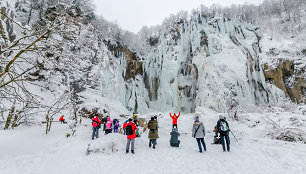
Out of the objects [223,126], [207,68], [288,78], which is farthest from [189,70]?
[223,126]

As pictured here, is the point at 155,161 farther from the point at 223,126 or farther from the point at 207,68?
the point at 207,68

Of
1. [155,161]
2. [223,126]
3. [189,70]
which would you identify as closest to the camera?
[155,161]

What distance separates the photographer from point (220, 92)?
1919 centimetres

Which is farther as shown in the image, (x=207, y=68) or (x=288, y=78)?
(x=207, y=68)

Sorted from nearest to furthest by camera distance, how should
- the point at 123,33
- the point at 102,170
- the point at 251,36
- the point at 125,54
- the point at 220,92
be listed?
the point at 102,170, the point at 220,92, the point at 251,36, the point at 125,54, the point at 123,33

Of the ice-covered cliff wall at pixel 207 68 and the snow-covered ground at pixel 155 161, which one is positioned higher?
the ice-covered cliff wall at pixel 207 68

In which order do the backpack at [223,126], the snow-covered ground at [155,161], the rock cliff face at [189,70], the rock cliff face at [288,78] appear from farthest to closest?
the rock cliff face at [189,70]
the rock cliff face at [288,78]
the backpack at [223,126]
the snow-covered ground at [155,161]

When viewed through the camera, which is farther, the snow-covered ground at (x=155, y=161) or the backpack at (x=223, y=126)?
the backpack at (x=223, y=126)

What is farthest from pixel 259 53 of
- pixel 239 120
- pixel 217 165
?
pixel 217 165

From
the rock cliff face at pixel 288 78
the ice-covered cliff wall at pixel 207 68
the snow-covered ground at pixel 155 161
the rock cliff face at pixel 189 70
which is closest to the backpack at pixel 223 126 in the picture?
the snow-covered ground at pixel 155 161

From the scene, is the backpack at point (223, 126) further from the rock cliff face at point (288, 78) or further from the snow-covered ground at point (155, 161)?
the rock cliff face at point (288, 78)

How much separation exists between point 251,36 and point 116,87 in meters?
21.8

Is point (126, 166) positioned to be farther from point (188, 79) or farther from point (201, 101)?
point (188, 79)

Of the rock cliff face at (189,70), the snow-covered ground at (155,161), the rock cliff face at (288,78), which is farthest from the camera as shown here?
the rock cliff face at (189,70)
